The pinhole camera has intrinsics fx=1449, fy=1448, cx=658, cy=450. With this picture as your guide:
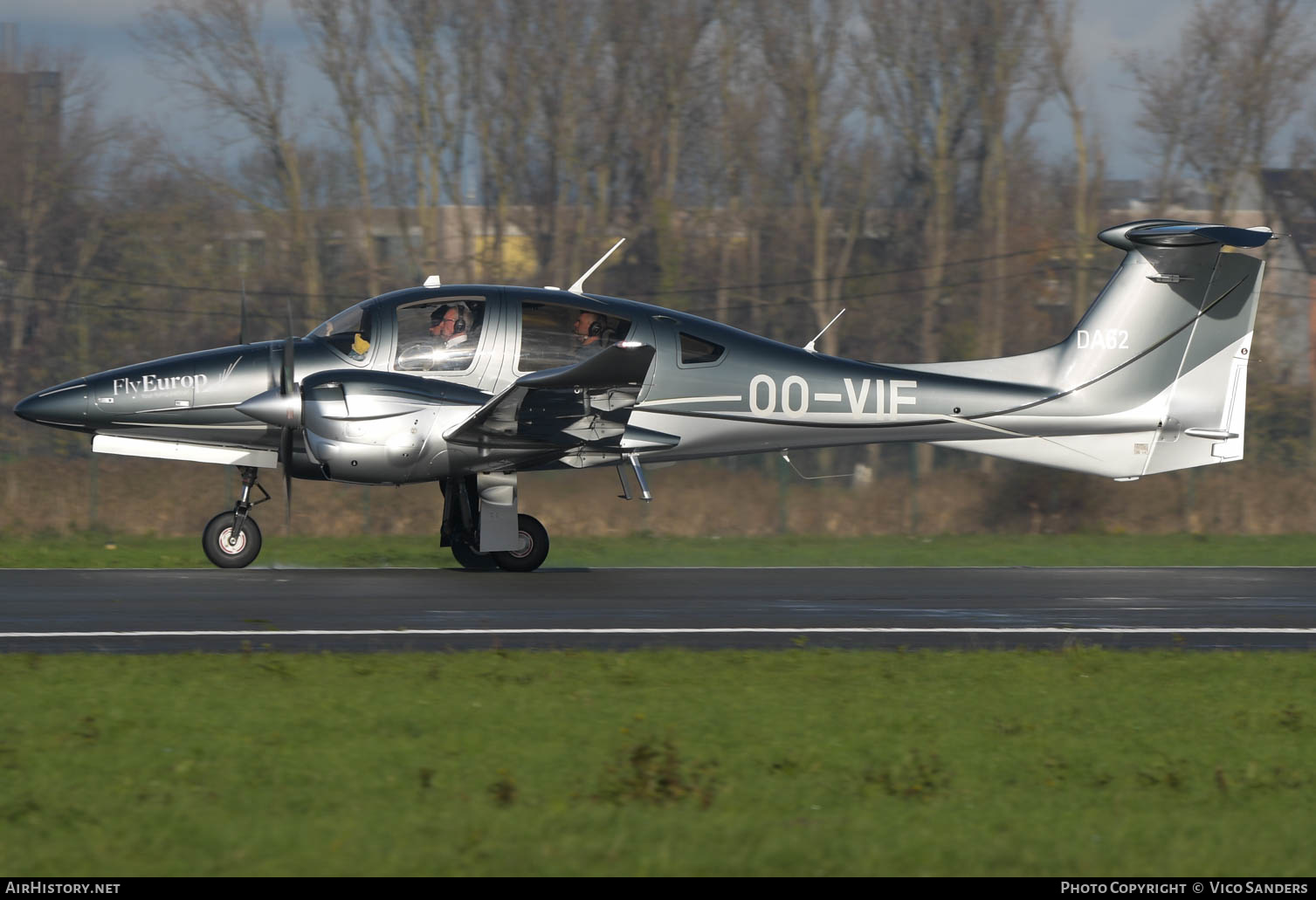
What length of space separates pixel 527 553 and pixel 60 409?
16.7ft

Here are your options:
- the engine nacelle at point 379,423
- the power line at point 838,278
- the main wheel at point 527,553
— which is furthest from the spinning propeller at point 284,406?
the power line at point 838,278

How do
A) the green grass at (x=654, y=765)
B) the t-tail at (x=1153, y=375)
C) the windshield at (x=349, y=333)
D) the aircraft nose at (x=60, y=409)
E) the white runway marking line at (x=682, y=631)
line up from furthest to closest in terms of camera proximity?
the t-tail at (x=1153, y=375) < the windshield at (x=349, y=333) < the aircraft nose at (x=60, y=409) < the white runway marking line at (x=682, y=631) < the green grass at (x=654, y=765)

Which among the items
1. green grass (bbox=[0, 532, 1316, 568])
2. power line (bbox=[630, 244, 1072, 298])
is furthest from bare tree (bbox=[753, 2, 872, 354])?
green grass (bbox=[0, 532, 1316, 568])

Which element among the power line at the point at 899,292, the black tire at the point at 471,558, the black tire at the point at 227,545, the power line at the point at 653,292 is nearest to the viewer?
the black tire at the point at 227,545

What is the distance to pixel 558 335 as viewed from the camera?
15.4 meters

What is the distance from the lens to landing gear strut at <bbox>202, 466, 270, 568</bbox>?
15789 millimetres

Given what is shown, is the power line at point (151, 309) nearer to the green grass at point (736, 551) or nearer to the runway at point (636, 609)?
the green grass at point (736, 551)

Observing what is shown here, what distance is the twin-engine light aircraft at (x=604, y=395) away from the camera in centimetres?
1450

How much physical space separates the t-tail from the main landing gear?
17.0 ft

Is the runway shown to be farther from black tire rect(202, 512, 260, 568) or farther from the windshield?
the windshield

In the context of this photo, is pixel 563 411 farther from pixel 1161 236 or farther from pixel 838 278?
pixel 838 278

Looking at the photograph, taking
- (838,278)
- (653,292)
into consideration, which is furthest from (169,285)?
(838,278)

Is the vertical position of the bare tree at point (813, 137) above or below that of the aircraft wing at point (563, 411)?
above
